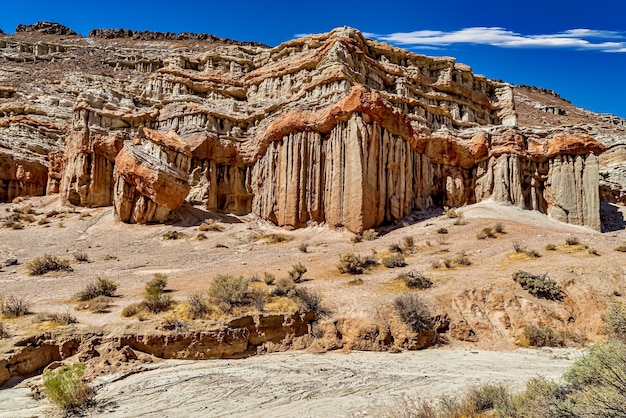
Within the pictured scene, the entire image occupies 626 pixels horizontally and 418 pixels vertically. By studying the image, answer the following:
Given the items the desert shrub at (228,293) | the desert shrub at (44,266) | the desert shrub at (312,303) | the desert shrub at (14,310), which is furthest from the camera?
the desert shrub at (44,266)

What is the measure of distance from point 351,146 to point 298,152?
384cm

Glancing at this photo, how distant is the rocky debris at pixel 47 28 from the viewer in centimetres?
8450

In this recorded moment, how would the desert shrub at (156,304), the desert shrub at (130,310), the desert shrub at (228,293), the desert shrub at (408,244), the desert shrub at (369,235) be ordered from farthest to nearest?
the desert shrub at (369,235)
the desert shrub at (408,244)
the desert shrub at (228,293)
the desert shrub at (156,304)
the desert shrub at (130,310)

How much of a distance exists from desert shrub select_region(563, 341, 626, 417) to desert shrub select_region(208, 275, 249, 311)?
314 inches

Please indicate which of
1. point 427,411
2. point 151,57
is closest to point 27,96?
point 151,57

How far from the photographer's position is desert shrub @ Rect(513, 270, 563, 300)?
11.9m

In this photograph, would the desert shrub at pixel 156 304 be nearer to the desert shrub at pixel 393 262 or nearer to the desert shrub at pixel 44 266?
the desert shrub at pixel 393 262

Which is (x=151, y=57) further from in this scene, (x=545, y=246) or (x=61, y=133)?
(x=545, y=246)

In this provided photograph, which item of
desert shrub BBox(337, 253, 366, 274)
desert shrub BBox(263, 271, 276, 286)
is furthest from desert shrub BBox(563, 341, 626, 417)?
desert shrub BBox(337, 253, 366, 274)

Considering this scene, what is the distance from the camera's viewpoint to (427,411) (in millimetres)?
5594

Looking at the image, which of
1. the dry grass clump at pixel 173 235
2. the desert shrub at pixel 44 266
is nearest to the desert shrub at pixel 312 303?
the desert shrub at pixel 44 266

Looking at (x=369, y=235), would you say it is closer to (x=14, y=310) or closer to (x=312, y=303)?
(x=312, y=303)

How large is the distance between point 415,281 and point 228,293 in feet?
19.5

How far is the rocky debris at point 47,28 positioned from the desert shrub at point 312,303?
97.3m
